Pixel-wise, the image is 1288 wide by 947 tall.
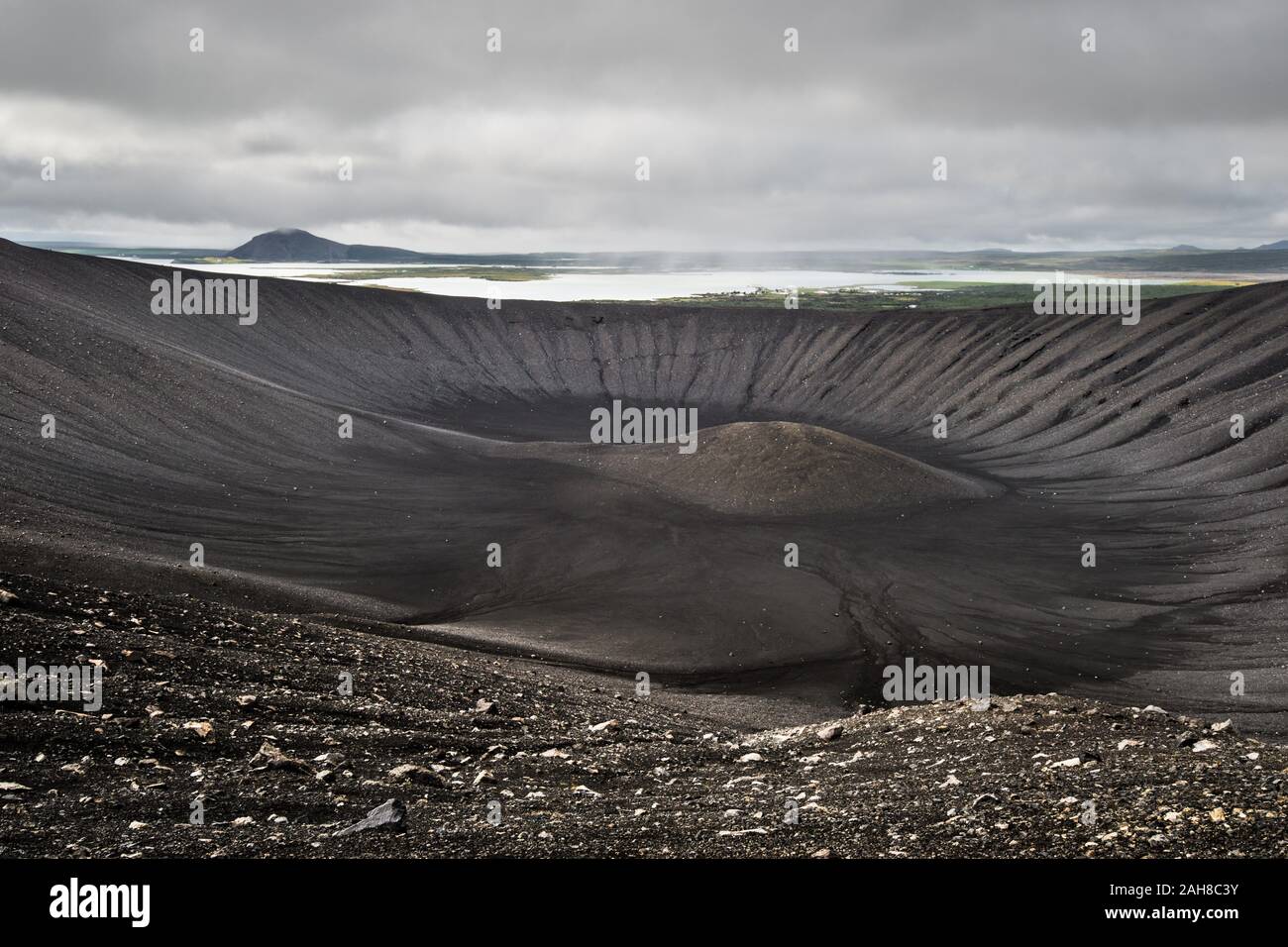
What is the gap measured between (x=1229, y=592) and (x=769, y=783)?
85.2 ft

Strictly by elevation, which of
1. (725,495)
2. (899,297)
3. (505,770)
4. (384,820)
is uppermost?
(899,297)

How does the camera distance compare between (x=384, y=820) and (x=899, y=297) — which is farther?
(x=899, y=297)

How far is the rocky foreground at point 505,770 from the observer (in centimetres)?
822

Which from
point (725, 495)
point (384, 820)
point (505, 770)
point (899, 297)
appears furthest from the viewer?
point (899, 297)

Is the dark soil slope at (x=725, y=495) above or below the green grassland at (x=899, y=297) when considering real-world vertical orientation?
below

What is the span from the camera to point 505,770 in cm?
1174

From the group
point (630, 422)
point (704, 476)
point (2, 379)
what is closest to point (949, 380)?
point (630, 422)

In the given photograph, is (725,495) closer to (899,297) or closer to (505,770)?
(505,770)

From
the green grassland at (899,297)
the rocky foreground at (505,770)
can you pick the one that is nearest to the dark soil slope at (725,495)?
the rocky foreground at (505,770)

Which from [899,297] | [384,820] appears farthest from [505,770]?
[899,297]

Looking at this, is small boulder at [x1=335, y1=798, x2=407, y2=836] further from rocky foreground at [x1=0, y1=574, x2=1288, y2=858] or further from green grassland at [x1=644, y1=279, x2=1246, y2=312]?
green grassland at [x1=644, y1=279, x2=1246, y2=312]

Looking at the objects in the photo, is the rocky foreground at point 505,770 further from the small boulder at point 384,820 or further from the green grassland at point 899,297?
the green grassland at point 899,297

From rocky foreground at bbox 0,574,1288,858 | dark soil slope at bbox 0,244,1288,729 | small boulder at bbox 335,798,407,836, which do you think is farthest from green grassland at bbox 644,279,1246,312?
small boulder at bbox 335,798,407,836

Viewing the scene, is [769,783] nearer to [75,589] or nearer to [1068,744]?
[1068,744]
